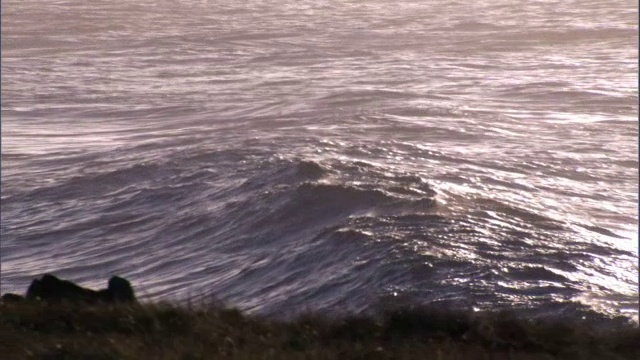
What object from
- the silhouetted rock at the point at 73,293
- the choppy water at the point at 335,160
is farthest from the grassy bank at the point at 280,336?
the choppy water at the point at 335,160

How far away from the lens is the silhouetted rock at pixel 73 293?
8.55 m

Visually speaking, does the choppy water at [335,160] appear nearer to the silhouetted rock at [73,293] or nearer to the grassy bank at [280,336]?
the silhouetted rock at [73,293]

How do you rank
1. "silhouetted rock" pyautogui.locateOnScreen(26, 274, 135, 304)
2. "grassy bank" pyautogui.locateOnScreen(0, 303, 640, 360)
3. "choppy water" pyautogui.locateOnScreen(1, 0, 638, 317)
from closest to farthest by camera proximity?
"grassy bank" pyautogui.locateOnScreen(0, 303, 640, 360) < "silhouetted rock" pyautogui.locateOnScreen(26, 274, 135, 304) < "choppy water" pyautogui.locateOnScreen(1, 0, 638, 317)

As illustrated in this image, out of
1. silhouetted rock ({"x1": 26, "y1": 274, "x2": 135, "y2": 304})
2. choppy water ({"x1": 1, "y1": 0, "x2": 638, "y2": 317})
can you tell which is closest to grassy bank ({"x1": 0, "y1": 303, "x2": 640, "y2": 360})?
silhouetted rock ({"x1": 26, "y1": 274, "x2": 135, "y2": 304})

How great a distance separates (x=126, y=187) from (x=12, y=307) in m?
12.7

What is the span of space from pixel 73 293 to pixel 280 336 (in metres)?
2.18

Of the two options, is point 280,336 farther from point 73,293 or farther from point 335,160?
point 335,160

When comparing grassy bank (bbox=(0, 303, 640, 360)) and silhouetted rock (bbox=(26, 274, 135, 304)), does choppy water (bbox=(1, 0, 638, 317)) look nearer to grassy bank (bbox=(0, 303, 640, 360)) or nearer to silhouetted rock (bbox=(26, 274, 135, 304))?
silhouetted rock (bbox=(26, 274, 135, 304))

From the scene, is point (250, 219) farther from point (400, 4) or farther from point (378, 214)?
point (400, 4)

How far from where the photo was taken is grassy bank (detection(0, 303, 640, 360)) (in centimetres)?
650

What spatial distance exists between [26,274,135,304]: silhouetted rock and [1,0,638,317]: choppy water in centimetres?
161

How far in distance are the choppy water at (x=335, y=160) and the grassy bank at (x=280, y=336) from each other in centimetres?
273

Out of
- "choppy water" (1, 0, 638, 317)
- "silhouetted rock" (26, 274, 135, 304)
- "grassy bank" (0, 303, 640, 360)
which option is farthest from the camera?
"choppy water" (1, 0, 638, 317)

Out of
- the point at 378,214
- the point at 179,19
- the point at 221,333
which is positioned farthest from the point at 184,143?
the point at 179,19
